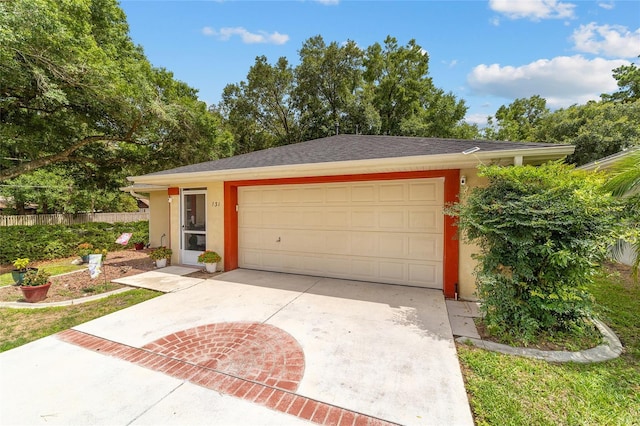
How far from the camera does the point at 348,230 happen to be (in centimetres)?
644

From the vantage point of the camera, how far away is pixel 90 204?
74.3 ft

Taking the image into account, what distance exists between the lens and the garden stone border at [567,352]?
3152mm

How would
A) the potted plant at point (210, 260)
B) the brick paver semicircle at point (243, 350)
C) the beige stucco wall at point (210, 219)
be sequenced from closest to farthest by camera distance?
1. the brick paver semicircle at point (243, 350)
2. the potted plant at point (210, 260)
3. the beige stucco wall at point (210, 219)

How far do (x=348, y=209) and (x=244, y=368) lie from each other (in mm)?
4195

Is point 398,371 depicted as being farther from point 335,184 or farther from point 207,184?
point 207,184

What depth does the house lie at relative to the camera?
16.9 feet

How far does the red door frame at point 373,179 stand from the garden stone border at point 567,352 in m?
1.80

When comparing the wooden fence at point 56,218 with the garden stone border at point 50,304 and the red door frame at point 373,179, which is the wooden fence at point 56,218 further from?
the red door frame at point 373,179

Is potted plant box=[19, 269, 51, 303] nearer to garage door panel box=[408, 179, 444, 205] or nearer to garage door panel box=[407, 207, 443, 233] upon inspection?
garage door panel box=[407, 207, 443, 233]

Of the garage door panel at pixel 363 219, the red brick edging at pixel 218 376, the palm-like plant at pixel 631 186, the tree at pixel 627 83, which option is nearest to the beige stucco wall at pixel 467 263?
the palm-like plant at pixel 631 186

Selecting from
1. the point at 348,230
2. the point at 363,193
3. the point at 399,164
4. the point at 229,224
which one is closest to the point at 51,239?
the point at 229,224

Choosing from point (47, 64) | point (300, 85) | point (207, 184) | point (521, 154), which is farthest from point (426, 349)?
point (300, 85)

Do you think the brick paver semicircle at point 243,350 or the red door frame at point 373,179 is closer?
the brick paver semicircle at point 243,350

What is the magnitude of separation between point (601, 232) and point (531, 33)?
754 cm
